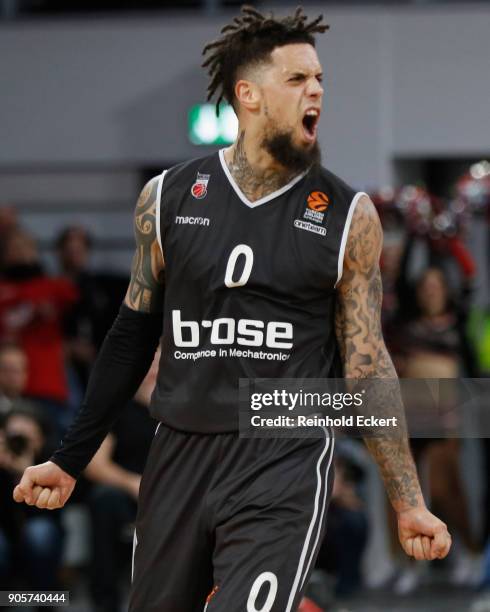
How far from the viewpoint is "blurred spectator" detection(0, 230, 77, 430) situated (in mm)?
9539

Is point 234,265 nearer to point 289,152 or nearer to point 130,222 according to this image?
point 289,152

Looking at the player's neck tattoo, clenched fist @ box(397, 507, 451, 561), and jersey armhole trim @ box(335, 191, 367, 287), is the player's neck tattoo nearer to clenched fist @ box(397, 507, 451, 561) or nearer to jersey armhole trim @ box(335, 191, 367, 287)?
jersey armhole trim @ box(335, 191, 367, 287)

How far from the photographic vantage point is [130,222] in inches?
490

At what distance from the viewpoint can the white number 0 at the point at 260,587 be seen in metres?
4.21

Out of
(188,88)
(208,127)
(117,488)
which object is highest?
(188,88)

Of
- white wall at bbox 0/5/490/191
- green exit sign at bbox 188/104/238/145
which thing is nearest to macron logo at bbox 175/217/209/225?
white wall at bbox 0/5/490/191

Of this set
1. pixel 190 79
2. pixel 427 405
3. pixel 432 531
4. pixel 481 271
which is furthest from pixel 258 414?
pixel 190 79

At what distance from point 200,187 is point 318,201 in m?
0.37

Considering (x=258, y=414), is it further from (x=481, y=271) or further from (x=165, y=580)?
(x=481, y=271)

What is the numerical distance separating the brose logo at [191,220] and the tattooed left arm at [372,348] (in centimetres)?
44

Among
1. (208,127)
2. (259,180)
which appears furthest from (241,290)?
(208,127)

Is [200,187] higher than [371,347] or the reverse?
higher

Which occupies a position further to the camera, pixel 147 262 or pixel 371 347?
pixel 147 262

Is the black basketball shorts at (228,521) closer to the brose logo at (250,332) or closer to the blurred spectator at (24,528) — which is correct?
the brose logo at (250,332)
